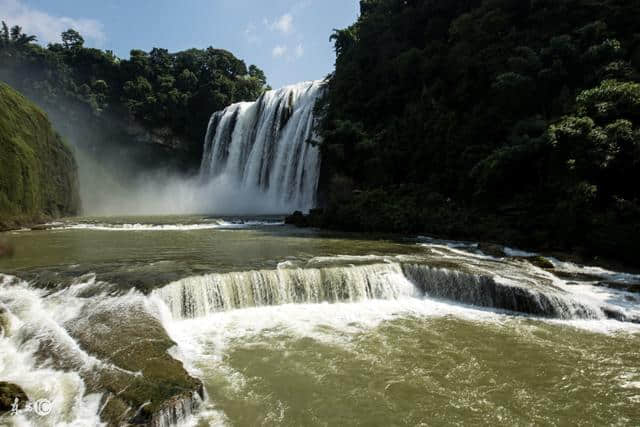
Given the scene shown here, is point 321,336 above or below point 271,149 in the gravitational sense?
below

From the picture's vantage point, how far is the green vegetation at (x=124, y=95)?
1722 inches

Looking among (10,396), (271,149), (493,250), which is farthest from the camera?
(271,149)

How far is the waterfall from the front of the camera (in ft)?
91.5

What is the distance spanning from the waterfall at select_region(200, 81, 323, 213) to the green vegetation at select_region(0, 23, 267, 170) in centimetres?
909

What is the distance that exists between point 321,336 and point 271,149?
85.1 feet

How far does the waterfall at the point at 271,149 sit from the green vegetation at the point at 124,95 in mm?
9095

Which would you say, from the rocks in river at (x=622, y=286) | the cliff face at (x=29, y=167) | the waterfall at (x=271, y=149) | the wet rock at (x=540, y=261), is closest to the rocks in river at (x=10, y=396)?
the rocks in river at (x=622, y=286)

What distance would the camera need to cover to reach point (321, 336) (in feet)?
24.1

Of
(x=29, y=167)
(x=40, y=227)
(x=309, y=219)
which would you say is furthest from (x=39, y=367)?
(x=29, y=167)

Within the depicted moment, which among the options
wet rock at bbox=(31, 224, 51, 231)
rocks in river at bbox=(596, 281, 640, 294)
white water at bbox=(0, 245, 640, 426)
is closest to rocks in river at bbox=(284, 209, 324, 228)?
white water at bbox=(0, 245, 640, 426)

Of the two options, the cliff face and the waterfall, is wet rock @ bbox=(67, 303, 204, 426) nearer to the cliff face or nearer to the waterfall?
the cliff face

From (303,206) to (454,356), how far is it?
21583 millimetres

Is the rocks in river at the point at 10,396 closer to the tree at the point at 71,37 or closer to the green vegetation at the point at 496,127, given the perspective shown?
the green vegetation at the point at 496,127

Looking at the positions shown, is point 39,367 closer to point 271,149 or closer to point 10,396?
point 10,396
